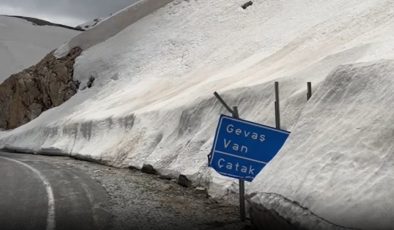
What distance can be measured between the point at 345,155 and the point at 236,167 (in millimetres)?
2093

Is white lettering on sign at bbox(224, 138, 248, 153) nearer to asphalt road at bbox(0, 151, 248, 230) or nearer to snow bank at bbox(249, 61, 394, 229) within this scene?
snow bank at bbox(249, 61, 394, 229)

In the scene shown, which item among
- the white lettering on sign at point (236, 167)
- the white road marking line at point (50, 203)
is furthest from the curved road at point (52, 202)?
the white lettering on sign at point (236, 167)

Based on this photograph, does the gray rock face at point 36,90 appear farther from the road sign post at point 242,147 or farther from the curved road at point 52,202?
the road sign post at point 242,147

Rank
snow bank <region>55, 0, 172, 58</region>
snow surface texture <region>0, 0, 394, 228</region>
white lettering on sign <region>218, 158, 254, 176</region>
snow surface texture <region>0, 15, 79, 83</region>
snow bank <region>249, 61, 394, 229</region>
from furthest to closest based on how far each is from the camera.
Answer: snow surface texture <region>0, 15, 79, 83</region> → snow bank <region>55, 0, 172, 58</region> → white lettering on sign <region>218, 158, 254, 176</region> → snow surface texture <region>0, 0, 394, 228</region> → snow bank <region>249, 61, 394, 229</region>

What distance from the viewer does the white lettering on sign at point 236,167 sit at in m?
8.57

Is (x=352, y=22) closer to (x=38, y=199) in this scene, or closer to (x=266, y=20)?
(x=266, y=20)

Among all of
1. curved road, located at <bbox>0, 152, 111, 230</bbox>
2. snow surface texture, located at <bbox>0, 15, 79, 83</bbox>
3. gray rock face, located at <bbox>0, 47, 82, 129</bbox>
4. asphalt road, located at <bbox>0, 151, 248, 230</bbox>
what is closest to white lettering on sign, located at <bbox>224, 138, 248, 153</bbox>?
asphalt road, located at <bbox>0, 151, 248, 230</bbox>

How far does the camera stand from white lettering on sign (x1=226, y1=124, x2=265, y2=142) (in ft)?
27.7

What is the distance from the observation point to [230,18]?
37.3 meters

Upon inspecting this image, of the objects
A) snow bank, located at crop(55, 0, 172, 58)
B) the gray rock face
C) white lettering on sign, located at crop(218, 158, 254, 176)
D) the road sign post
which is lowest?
white lettering on sign, located at crop(218, 158, 254, 176)

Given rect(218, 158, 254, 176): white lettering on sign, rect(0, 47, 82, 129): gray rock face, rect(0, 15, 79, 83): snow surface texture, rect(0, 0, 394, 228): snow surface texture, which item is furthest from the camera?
rect(0, 15, 79, 83): snow surface texture

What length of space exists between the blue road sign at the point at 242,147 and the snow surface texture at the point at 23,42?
67.4 m

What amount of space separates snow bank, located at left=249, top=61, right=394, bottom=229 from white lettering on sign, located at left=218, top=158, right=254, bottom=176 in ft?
1.74

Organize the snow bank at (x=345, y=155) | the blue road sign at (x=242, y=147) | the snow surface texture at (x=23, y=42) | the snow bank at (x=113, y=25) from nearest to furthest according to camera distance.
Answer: the snow bank at (x=345, y=155), the blue road sign at (x=242, y=147), the snow bank at (x=113, y=25), the snow surface texture at (x=23, y=42)
